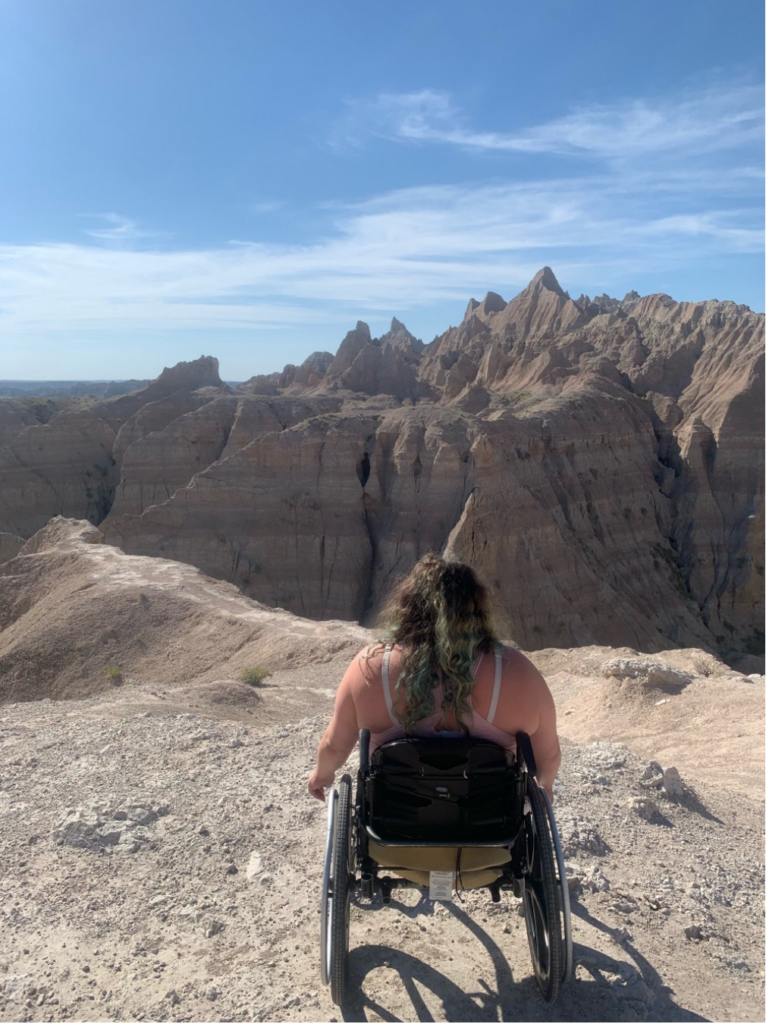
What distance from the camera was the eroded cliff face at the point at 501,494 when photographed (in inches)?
1205

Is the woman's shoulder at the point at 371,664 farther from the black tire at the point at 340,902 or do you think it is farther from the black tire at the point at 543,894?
the black tire at the point at 543,894

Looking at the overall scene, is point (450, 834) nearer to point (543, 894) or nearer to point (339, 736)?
point (543, 894)

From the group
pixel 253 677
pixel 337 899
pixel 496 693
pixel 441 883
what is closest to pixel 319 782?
pixel 337 899

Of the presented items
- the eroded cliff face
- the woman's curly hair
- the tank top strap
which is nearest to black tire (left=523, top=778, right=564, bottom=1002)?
the woman's curly hair

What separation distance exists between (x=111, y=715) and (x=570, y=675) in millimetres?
7348

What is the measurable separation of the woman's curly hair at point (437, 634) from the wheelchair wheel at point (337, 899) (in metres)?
0.56

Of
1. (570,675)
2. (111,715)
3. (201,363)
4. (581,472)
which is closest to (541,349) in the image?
(581,472)

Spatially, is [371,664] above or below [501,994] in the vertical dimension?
above

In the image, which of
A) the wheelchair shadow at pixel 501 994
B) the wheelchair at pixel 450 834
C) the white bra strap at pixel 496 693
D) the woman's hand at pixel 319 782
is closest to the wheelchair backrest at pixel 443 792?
the wheelchair at pixel 450 834

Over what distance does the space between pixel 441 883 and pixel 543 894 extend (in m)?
0.41

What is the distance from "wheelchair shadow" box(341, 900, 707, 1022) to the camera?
3.15 m

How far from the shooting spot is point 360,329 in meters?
69.9

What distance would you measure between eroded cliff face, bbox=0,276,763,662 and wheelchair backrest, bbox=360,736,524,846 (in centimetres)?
2504

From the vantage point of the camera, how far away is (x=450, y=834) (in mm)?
3004
